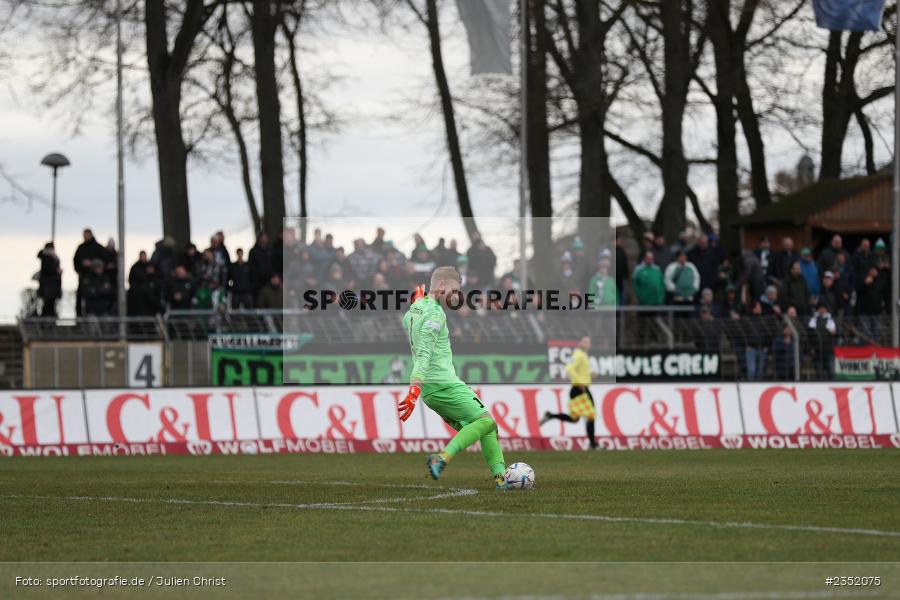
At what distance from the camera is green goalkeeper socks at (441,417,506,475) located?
13.8 meters

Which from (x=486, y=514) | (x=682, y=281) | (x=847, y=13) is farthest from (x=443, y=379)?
(x=847, y=13)

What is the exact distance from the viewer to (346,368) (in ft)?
90.3

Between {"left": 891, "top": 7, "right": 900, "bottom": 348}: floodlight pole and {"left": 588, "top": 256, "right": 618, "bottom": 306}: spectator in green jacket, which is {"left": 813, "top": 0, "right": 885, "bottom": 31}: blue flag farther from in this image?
{"left": 588, "top": 256, "right": 618, "bottom": 306}: spectator in green jacket

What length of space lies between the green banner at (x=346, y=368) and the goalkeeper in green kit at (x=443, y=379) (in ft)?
42.7

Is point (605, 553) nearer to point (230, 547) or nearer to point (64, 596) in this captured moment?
point (230, 547)

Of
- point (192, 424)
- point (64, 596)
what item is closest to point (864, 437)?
point (192, 424)

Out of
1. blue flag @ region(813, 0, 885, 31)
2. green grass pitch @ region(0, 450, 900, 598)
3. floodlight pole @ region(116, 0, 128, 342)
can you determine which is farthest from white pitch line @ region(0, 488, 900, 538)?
blue flag @ region(813, 0, 885, 31)

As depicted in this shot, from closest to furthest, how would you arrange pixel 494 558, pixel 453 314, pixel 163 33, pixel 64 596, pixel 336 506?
1. pixel 64 596
2. pixel 494 558
3. pixel 336 506
4. pixel 453 314
5. pixel 163 33

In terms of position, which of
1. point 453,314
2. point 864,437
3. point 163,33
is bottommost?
Result: point 864,437

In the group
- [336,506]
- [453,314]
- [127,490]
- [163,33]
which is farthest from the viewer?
[163,33]

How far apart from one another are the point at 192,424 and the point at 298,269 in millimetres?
4439

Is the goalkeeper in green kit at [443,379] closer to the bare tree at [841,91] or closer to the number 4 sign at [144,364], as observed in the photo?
the number 4 sign at [144,364]

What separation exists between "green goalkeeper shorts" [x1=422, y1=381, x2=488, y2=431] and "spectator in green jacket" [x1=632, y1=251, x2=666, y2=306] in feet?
49.9

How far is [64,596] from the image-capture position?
8375 mm
